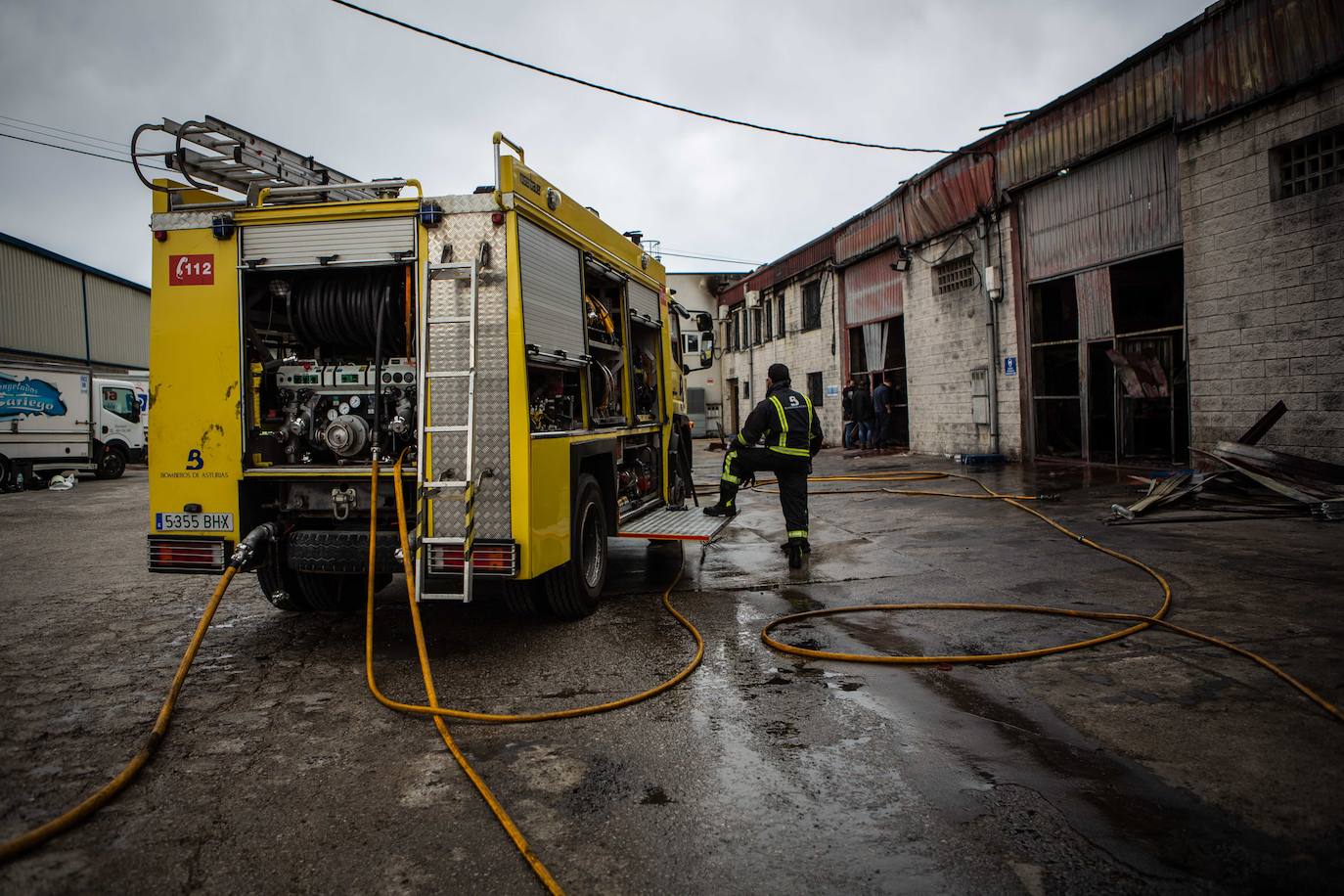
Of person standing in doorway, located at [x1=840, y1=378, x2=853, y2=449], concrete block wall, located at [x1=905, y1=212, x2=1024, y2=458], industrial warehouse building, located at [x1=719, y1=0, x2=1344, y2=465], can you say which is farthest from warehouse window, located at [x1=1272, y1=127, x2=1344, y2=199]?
person standing in doorway, located at [x1=840, y1=378, x2=853, y2=449]

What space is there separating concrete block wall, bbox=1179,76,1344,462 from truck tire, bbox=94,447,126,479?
23027 millimetres

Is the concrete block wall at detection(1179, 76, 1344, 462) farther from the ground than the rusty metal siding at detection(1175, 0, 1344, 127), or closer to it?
closer to it

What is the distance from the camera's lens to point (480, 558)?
4.71 meters

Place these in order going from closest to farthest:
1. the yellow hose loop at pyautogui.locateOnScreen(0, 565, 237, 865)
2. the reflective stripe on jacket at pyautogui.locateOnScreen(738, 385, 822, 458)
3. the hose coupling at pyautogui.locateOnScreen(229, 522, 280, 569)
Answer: the yellow hose loop at pyautogui.locateOnScreen(0, 565, 237, 865) → the hose coupling at pyautogui.locateOnScreen(229, 522, 280, 569) → the reflective stripe on jacket at pyautogui.locateOnScreen(738, 385, 822, 458)

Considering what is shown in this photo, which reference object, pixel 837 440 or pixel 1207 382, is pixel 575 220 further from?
pixel 837 440

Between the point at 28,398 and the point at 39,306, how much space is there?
44.9 feet

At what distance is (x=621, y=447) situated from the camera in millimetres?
7070

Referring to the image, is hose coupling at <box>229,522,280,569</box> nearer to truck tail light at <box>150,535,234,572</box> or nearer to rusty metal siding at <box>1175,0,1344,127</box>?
truck tail light at <box>150,535,234,572</box>

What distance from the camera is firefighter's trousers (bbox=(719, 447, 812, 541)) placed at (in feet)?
23.9

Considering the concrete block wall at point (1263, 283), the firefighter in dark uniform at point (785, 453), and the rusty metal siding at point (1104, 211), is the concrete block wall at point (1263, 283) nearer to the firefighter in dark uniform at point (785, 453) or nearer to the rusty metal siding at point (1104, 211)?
the rusty metal siding at point (1104, 211)

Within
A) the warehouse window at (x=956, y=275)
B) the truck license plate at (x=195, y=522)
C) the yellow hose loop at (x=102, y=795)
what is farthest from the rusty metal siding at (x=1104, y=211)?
the yellow hose loop at (x=102, y=795)

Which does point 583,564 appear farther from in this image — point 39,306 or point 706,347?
point 39,306

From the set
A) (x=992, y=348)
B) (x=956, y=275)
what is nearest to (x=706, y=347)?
(x=992, y=348)

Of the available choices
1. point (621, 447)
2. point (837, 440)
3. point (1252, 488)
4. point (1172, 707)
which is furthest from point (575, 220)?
point (837, 440)
